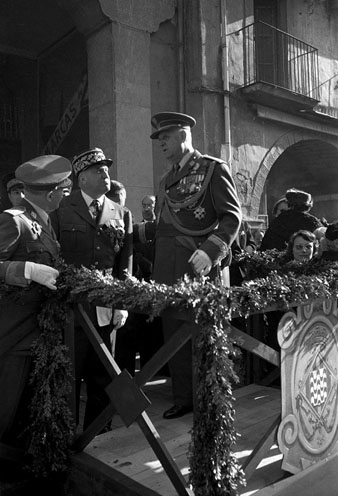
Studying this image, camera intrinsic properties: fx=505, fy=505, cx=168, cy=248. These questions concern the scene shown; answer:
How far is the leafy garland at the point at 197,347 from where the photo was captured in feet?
7.13

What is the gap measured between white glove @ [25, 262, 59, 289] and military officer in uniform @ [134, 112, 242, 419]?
0.91 meters

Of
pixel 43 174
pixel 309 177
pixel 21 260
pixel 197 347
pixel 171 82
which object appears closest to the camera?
pixel 197 347

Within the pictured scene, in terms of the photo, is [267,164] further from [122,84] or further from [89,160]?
[89,160]

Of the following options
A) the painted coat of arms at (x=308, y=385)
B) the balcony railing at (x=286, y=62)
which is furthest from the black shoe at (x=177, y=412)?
the balcony railing at (x=286, y=62)

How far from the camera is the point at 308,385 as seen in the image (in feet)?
8.80

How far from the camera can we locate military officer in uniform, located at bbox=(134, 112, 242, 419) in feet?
10.6

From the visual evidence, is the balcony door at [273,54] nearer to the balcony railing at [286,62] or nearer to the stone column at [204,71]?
the balcony railing at [286,62]

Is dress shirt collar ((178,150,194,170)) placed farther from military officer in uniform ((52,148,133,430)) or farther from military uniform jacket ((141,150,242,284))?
military officer in uniform ((52,148,133,430))

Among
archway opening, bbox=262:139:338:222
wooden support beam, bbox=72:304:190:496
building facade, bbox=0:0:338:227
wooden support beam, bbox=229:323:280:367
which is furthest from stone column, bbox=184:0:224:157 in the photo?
A: wooden support beam, bbox=229:323:280:367

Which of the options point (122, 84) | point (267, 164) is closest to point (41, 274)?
point (122, 84)

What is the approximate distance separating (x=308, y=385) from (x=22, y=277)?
1.62m

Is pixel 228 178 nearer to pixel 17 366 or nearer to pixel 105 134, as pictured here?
pixel 17 366

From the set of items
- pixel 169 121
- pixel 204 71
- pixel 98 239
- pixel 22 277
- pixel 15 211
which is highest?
pixel 204 71

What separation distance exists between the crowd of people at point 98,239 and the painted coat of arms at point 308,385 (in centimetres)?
61
